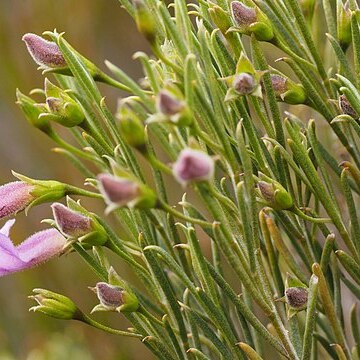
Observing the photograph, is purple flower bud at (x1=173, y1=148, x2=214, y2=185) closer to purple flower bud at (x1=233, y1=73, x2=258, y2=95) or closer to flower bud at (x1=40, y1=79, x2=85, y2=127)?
purple flower bud at (x1=233, y1=73, x2=258, y2=95)

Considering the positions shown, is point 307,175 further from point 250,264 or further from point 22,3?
point 22,3

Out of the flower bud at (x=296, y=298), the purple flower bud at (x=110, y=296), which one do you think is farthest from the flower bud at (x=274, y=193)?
the purple flower bud at (x=110, y=296)

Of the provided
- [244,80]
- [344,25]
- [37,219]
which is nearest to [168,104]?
[244,80]

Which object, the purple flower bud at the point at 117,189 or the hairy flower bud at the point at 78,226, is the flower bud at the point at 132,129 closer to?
the purple flower bud at the point at 117,189

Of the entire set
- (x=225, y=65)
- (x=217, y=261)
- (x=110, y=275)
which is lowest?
(x=217, y=261)

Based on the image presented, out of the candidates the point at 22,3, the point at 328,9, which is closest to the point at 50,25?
the point at 22,3

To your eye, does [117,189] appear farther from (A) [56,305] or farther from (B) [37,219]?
(B) [37,219]
